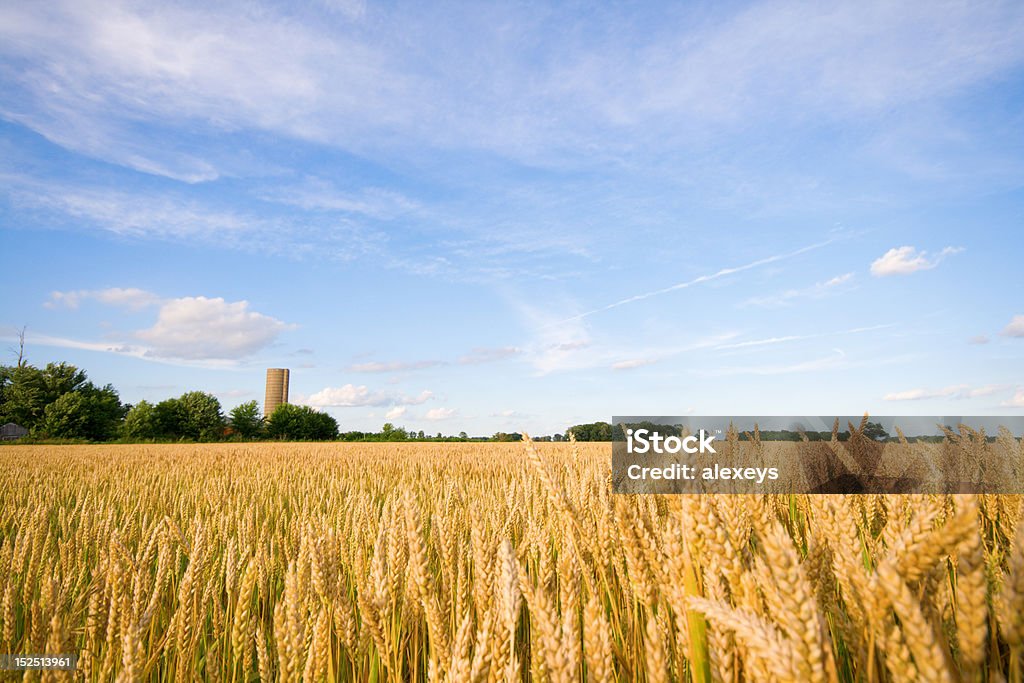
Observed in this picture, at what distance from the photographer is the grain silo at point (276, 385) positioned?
9256 cm

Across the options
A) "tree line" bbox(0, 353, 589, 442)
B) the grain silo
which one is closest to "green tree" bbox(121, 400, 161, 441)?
"tree line" bbox(0, 353, 589, 442)

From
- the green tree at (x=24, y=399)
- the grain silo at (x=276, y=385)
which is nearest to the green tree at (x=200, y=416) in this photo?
the green tree at (x=24, y=399)

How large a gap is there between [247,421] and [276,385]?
2768 centimetres

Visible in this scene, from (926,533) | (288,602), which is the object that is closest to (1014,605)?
(926,533)

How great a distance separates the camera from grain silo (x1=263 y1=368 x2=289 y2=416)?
92.6 metres

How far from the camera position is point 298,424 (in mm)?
69688

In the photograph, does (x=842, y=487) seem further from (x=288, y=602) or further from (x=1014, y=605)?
(x=288, y=602)

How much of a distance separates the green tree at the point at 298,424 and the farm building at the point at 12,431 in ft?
75.6

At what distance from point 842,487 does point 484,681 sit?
2.75 metres

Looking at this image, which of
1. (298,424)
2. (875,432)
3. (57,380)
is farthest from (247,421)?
(875,432)

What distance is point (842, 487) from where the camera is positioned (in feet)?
9.99

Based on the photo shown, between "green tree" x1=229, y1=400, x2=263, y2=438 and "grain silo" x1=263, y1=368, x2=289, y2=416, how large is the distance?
23.9m
